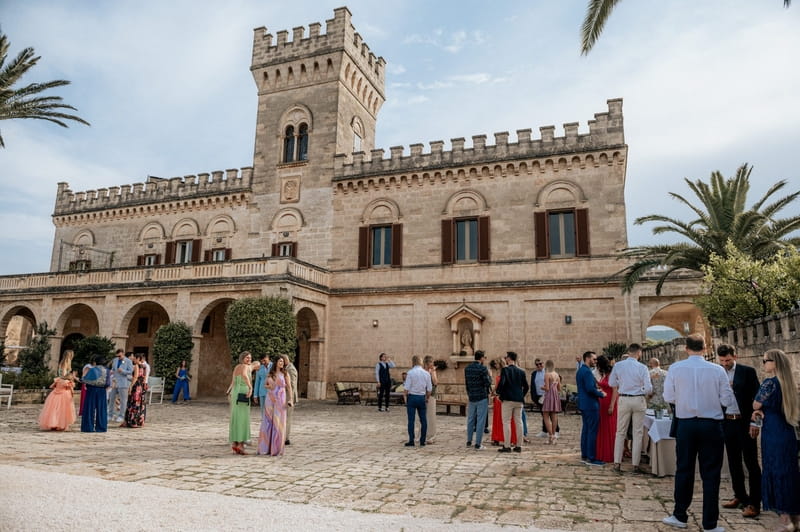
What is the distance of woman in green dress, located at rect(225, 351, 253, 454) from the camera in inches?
359

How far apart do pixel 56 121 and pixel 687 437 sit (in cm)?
1840

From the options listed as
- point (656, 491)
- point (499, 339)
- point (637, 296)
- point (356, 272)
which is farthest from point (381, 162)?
point (656, 491)

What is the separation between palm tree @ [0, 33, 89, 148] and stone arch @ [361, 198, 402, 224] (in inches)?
453

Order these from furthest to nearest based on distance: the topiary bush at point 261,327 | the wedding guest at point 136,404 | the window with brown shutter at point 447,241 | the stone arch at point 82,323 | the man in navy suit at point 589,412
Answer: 1. the stone arch at point 82,323
2. the window with brown shutter at point 447,241
3. the topiary bush at point 261,327
4. the wedding guest at point 136,404
5. the man in navy suit at point 589,412

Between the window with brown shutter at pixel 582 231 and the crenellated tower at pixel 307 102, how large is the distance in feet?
36.5

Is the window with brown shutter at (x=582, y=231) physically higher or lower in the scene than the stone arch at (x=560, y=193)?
lower

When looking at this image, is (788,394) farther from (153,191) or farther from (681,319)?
(153,191)

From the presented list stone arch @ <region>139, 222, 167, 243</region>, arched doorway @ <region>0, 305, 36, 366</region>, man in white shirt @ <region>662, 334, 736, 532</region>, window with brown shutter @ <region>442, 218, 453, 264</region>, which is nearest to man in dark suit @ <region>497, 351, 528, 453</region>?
man in white shirt @ <region>662, 334, 736, 532</region>

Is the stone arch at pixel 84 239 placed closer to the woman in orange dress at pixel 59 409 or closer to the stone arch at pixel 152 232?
the stone arch at pixel 152 232

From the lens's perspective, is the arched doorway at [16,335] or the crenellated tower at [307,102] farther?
the arched doorway at [16,335]

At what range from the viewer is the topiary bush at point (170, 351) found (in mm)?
21047

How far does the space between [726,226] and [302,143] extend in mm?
18232

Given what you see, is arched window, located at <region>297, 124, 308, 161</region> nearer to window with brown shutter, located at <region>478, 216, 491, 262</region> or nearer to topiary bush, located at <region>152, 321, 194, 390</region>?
→ window with brown shutter, located at <region>478, 216, 491, 262</region>

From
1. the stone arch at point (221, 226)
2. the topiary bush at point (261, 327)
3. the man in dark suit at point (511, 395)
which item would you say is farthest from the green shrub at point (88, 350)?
the man in dark suit at point (511, 395)
